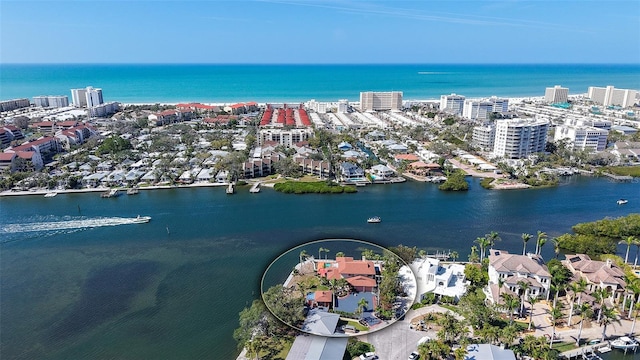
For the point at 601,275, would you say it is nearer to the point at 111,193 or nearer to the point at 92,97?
the point at 111,193

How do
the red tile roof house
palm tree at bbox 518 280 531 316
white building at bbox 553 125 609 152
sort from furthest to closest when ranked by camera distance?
white building at bbox 553 125 609 152, the red tile roof house, palm tree at bbox 518 280 531 316

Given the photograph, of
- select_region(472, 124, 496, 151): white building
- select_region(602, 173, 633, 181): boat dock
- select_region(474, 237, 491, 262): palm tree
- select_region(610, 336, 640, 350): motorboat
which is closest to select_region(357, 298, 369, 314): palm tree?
select_region(474, 237, 491, 262): palm tree

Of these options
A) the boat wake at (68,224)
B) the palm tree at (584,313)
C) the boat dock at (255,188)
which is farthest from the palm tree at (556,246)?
the boat wake at (68,224)

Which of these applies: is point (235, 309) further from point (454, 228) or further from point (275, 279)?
point (454, 228)

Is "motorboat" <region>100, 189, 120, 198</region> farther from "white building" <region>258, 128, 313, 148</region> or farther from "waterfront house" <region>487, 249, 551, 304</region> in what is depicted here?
"waterfront house" <region>487, 249, 551, 304</region>

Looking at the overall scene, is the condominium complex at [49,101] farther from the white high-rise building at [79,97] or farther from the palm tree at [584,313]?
the palm tree at [584,313]

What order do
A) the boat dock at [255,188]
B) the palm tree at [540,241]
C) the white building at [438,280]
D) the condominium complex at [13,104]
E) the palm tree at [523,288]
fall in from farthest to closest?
1. the condominium complex at [13,104]
2. the boat dock at [255,188]
3. the palm tree at [540,241]
4. the white building at [438,280]
5. the palm tree at [523,288]
